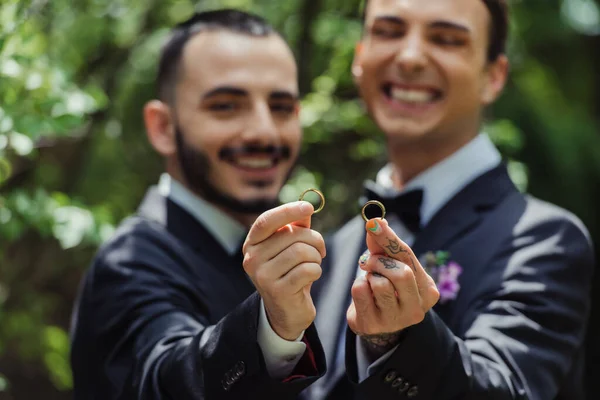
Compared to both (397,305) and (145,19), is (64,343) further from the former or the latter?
(397,305)

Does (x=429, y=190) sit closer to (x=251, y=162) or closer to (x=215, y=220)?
(x=251, y=162)

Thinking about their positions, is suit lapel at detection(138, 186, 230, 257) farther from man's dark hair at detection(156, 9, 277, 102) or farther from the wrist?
the wrist

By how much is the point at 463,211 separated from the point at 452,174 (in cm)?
20

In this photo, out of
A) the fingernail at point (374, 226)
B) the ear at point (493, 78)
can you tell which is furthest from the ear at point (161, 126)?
the fingernail at point (374, 226)

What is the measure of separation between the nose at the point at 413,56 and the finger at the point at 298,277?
1442 mm

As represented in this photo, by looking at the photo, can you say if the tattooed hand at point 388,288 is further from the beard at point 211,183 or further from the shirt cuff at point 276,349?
the beard at point 211,183

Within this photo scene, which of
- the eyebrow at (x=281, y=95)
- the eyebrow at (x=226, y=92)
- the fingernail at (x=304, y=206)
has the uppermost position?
the fingernail at (x=304, y=206)

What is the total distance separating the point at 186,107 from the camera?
3.22 meters

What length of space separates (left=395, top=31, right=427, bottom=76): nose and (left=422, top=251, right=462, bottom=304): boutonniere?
0.72m

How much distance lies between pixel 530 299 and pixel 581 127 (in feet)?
13.7

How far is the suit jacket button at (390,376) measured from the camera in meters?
2.08

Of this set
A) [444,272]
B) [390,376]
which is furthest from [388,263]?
[444,272]

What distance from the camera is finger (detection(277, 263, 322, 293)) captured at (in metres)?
1.89

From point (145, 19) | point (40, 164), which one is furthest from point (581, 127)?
point (40, 164)
